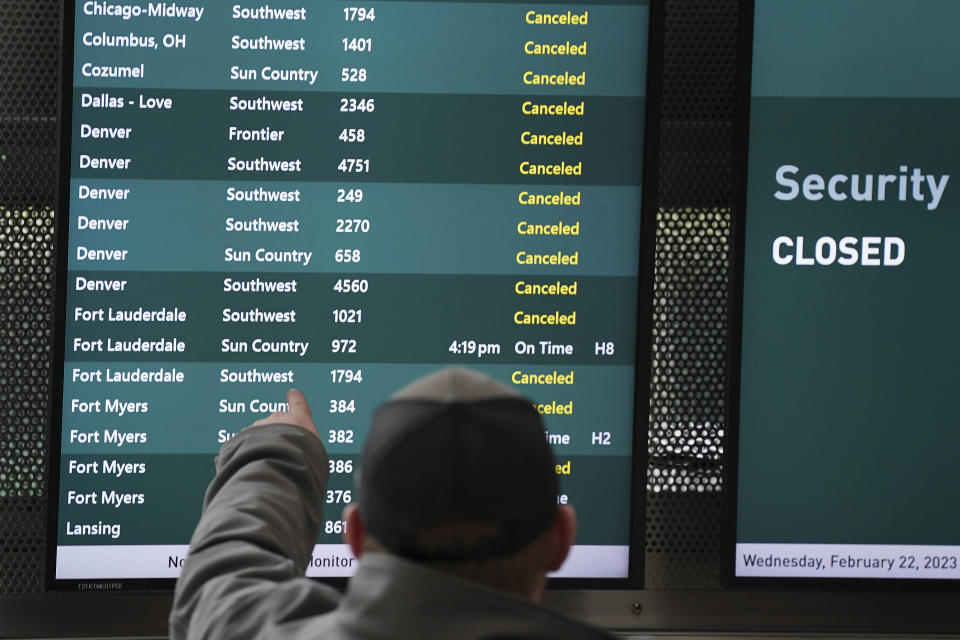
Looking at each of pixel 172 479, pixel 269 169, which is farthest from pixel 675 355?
pixel 172 479

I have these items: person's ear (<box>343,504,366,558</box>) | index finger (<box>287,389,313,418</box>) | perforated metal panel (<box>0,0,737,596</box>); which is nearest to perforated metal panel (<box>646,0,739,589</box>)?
perforated metal panel (<box>0,0,737,596</box>)

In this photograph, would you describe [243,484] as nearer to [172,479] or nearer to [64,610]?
[172,479]

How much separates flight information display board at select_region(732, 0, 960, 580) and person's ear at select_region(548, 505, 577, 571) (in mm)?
1060

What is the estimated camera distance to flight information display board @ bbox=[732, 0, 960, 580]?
2.08 meters

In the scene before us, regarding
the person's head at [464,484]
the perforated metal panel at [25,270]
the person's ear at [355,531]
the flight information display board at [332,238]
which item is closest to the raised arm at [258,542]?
the person's ear at [355,531]

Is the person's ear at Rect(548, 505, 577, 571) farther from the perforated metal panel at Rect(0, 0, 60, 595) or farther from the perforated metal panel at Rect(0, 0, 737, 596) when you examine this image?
the perforated metal panel at Rect(0, 0, 60, 595)

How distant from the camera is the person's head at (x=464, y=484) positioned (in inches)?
39.6

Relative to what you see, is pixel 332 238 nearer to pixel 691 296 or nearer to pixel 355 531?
pixel 691 296

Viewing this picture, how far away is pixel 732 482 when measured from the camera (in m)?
2.08

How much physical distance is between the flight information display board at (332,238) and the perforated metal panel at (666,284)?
0.08 metres

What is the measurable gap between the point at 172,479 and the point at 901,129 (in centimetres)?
150

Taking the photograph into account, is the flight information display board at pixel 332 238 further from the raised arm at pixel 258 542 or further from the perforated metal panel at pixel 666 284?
the raised arm at pixel 258 542

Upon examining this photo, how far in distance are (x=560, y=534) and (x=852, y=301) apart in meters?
1.22

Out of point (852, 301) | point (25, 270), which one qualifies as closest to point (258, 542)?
point (25, 270)
